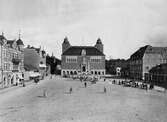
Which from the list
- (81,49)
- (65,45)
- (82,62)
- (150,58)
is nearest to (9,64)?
(150,58)

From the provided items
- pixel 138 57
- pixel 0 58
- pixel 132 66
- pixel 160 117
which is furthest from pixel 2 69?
pixel 132 66

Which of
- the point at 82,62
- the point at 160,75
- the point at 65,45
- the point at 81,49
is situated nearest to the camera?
the point at 160,75

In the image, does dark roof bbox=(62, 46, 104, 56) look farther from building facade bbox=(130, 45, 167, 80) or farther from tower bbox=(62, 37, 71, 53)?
building facade bbox=(130, 45, 167, 80)

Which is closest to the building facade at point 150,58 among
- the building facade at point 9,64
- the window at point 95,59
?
the window at point 95,59

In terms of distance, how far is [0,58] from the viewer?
44.6 m

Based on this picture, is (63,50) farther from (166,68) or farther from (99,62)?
(166,68)

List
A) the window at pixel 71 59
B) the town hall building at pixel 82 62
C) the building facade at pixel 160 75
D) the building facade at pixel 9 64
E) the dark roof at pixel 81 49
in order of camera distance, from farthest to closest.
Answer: the dark roof at pixel 81 49
the window at pixel 71 59
the town hall building at pixel 82 62
the building facade at pixel 160 75
the building facade at pixel 9 64

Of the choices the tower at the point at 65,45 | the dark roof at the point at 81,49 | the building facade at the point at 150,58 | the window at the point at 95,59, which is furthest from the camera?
the tower at the point at 65,45

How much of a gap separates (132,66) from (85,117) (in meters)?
72.2

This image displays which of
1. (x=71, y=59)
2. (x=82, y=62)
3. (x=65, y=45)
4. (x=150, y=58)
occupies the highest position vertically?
(x=65, y=45)

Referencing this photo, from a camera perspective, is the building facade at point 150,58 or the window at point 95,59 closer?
the building facade at point 150,58

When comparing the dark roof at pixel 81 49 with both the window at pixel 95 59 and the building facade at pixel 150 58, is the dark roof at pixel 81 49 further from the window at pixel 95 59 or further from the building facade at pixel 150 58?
the building facade at pixel 150 58

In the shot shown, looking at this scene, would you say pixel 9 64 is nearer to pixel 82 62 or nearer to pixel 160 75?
pixel 160 75

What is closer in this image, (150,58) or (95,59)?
(150,58)
